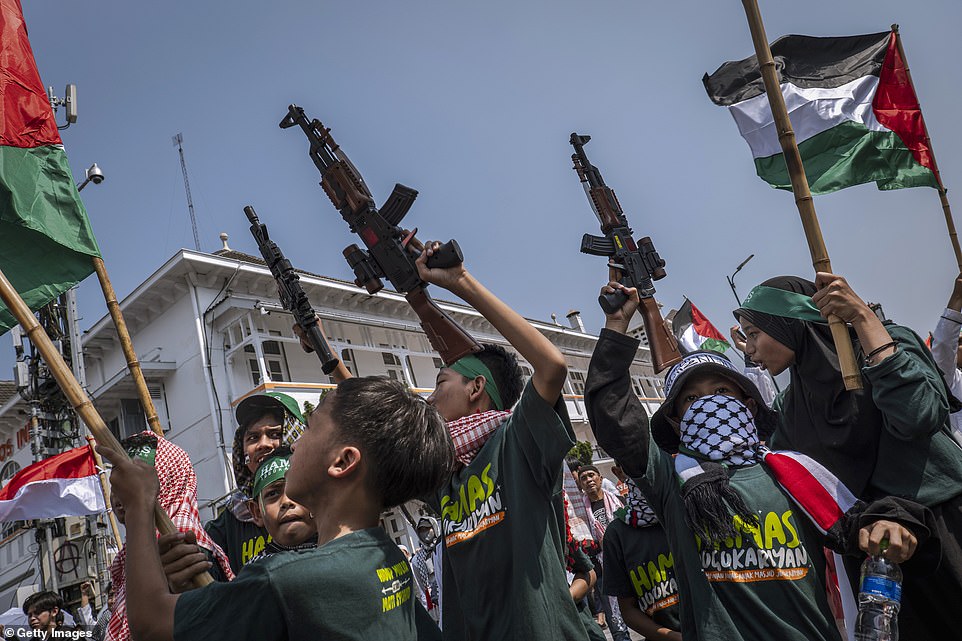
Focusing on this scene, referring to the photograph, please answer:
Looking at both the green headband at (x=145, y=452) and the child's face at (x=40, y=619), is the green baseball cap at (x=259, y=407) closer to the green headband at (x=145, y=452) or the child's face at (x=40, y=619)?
the green headband at (x=145, y=452)

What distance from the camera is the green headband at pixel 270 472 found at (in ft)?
9.86

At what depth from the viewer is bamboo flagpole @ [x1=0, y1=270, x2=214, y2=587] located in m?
1.97

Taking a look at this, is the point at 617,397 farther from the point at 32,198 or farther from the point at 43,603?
the point at 43,603

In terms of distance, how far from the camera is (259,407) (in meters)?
3.81

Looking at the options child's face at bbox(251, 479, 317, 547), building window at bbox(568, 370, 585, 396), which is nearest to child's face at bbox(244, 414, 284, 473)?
child's face at bbox(251, 479, 317, 547)

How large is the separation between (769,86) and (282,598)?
289 centimetres

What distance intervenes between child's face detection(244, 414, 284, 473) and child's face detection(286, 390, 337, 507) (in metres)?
1.87

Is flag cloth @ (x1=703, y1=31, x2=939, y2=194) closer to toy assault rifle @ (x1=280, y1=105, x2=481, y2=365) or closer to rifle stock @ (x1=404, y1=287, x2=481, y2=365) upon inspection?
toy assault rifle @ (x1=280, y1=105, x2=481, y2=365)

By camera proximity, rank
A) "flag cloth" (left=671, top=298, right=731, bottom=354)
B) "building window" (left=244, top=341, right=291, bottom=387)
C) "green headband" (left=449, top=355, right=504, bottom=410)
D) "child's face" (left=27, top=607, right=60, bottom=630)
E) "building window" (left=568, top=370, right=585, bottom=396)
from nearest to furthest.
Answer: "green headband" (left=449, top=355, right=504, bottom=410), "child's face" (left=27, top=607, right=60, bottom=630), "flag cloth" (left=671, top=298, right=731, bottom=354), "building window" (left=244, top=341, right=291, bottom=387), "building window" (left=568, top=370, right=585, bottom=396)

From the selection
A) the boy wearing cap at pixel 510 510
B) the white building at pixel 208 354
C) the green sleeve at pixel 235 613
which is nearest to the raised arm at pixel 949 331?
the boy wearing cap at pixel 510 510

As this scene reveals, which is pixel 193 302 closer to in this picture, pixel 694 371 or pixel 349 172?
pixel 349 172

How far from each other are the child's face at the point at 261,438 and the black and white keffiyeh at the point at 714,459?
2.10m

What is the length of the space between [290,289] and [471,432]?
8.78 feet

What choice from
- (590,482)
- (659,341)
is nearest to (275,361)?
(590,482)
